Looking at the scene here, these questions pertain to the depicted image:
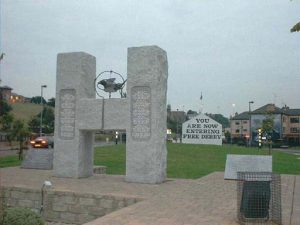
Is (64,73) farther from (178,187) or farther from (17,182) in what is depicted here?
(178,187)

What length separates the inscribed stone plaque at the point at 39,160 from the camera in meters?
18.7

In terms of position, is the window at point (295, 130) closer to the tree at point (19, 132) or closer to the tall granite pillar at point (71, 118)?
the tree at point (19, 132)

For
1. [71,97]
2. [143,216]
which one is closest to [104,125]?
[71,97]

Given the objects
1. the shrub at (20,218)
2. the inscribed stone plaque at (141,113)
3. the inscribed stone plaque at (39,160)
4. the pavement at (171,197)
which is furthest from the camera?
A: the inscribed stone plaque at (39,160)

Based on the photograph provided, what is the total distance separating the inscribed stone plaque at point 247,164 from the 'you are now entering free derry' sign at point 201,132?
2.12 metres

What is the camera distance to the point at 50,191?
1203 cm

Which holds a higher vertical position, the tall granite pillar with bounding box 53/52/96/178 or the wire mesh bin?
the tall granite pillar with bounding box 53/52/96/178

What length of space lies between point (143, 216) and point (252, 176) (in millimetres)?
2311

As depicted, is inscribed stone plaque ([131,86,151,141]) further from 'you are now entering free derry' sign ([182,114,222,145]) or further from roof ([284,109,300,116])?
roof ([284,109,300,116])

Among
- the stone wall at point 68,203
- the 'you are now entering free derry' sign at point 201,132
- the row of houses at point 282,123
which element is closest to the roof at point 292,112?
the row of houses at point 282,123

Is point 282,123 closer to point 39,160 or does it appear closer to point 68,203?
point 39,160

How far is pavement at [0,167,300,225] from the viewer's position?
8.45 metres

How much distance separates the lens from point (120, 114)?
1482 cm

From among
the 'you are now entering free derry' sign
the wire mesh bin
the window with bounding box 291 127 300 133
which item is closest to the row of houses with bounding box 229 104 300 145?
the window with bounding box 291 127 300 133
